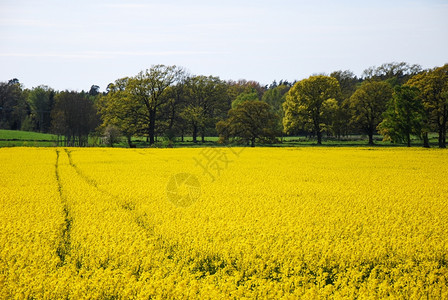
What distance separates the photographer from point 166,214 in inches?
488

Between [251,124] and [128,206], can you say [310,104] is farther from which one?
[128,206]

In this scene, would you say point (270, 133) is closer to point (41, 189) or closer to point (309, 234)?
point (41, 189)

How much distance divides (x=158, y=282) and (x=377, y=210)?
911 cm

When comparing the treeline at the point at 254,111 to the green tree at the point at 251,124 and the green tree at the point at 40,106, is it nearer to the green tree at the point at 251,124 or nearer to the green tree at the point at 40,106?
the green tree at the point at 251,124

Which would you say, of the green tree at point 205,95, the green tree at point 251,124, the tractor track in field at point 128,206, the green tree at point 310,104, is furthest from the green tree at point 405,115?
the tractor track in field at point 128,206

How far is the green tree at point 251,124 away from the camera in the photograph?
188 ft

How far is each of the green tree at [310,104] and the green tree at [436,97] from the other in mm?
15401

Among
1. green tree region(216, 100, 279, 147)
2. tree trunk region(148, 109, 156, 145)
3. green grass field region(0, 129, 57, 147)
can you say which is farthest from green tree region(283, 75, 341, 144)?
green grass field region(0, 129, 57, 147)

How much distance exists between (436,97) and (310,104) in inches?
761

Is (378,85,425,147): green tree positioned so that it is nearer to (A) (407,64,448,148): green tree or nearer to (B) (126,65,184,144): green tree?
(A) (407,64,448,148): green tree

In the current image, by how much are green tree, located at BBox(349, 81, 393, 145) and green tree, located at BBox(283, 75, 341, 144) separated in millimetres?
4132

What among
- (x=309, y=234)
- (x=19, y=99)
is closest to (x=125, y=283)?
(x=309, y=234)
